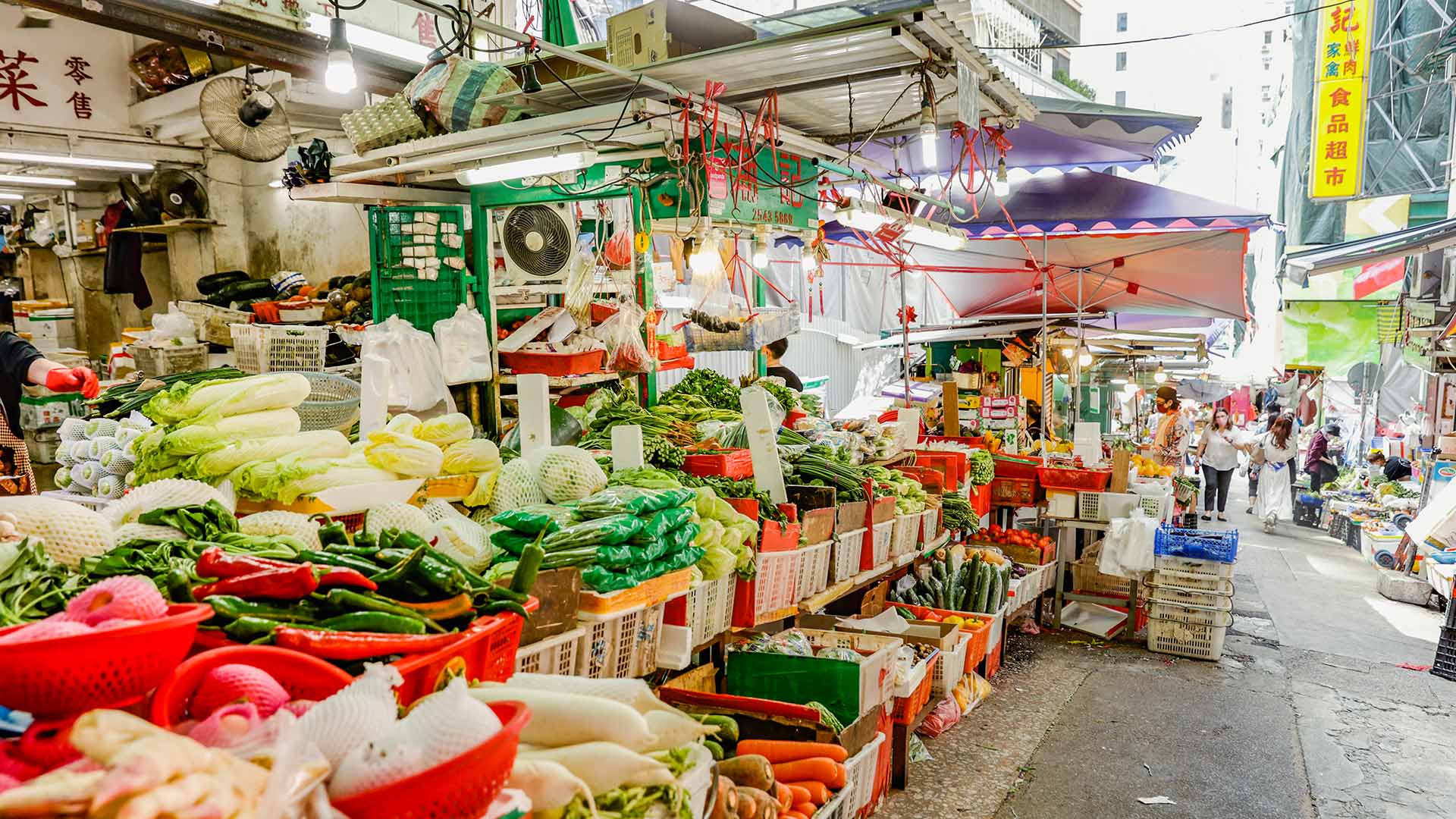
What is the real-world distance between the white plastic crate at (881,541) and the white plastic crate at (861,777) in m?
1.39

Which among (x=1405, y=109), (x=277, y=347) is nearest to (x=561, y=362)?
(x=277, y=347)

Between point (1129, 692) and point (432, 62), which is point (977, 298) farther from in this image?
point (432, 62)

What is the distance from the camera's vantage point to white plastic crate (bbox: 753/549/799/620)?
4.27 m

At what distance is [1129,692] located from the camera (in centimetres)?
657

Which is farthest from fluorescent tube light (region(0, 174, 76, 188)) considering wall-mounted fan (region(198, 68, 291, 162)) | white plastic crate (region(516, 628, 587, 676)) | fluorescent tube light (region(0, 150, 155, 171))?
white plastic crate (region(516, 628, 587, 676))

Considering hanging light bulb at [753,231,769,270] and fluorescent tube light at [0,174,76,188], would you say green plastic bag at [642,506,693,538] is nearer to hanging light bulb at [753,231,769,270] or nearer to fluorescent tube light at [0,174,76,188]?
hanging light bulb at [753,231,769,270]

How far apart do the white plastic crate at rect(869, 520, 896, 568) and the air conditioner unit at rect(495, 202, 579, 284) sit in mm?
3078

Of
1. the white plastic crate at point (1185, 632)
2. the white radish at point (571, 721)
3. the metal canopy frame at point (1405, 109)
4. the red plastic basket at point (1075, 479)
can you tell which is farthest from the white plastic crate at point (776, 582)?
the metal canopy frame at point (1405, 109)

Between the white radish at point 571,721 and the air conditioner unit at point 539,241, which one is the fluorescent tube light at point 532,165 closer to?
the air conditioner unit at point 539,241

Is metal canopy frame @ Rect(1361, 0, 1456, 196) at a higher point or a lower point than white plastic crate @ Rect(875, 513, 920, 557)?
higher

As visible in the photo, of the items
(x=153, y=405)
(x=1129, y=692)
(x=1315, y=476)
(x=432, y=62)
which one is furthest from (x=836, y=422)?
(x=1315, y=476)

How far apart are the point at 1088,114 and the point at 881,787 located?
260 inches

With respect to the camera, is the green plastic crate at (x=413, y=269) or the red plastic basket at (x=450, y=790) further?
the green plastic crate at (x=413, y=269)

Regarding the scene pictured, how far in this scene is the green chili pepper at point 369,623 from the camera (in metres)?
2.14
